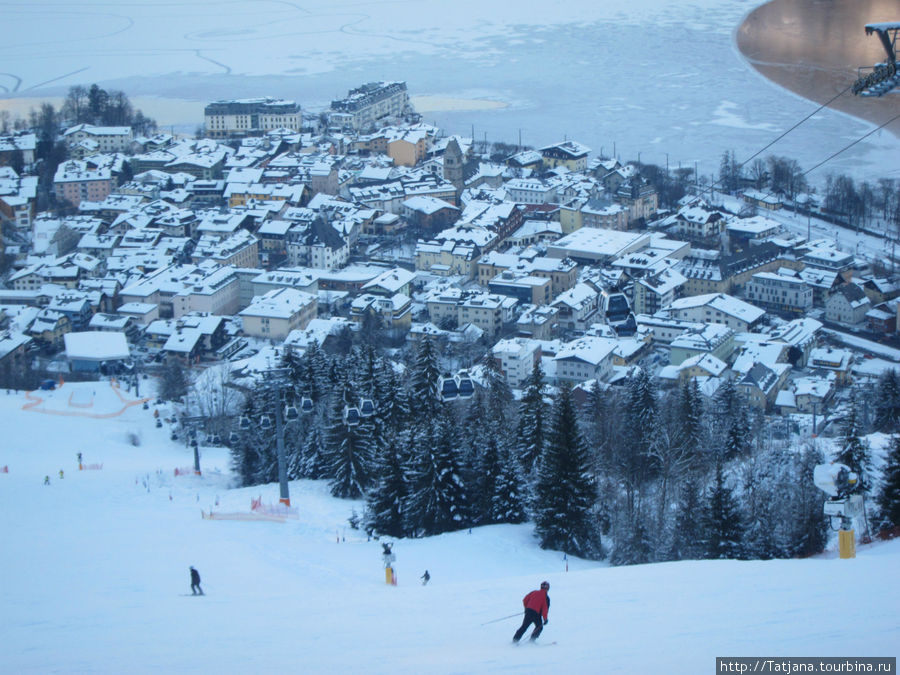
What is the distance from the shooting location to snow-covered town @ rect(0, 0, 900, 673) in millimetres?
4113

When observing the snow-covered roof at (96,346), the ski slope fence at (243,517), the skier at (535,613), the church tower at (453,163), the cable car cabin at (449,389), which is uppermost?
the skier at (535,613)

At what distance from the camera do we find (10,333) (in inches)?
591

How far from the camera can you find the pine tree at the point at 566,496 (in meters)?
6.55

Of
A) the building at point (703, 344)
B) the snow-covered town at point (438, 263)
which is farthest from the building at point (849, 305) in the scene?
the building at point (703, 344)

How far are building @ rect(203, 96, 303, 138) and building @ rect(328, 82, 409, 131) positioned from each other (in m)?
0.99

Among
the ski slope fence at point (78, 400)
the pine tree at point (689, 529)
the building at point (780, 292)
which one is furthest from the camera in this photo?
the building at point (780, 292)

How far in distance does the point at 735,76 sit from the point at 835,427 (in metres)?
19.3

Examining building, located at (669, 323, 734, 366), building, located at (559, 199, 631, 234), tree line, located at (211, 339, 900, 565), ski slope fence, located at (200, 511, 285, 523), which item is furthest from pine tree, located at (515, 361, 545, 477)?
building, located at (559, 199, 631, 234)

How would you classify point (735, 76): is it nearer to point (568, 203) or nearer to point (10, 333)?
point (568, 203)

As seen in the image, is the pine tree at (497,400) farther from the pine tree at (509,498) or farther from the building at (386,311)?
the building at (386,311)

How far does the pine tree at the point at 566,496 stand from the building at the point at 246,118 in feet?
68.2

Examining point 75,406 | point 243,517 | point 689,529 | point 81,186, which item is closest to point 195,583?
point 243,517

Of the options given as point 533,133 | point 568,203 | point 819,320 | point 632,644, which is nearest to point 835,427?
point 819,320

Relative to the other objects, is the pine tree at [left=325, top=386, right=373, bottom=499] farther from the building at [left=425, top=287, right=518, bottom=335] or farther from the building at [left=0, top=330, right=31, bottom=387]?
the building at [left=425, top=287, right=518, bottom=335]
